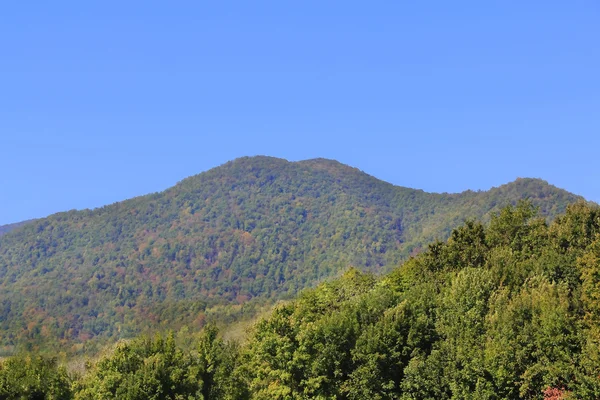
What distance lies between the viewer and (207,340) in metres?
74.5

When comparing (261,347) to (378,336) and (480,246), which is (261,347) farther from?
(480,246)

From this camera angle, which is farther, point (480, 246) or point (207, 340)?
point (480, 246)

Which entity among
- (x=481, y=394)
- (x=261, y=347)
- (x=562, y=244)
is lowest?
(x=481, y=394)

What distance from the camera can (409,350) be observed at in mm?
68250

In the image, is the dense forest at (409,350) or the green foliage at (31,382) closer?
the dense forest at (409,350)

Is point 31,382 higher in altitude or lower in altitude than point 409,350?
higher

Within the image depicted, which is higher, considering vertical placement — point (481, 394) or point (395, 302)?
point (395, 302)

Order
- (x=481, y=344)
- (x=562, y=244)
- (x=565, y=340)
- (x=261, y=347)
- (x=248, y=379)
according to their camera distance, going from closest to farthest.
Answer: (x=565, y=340) < (x=481, y=344) < (x=261, y=347) < (x=248, y=379) < (x=562, y=244)

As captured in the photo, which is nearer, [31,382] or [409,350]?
[409,350]

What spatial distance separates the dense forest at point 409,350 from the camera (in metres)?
59.8

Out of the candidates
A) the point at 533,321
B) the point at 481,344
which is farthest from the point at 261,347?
the point at 533,321

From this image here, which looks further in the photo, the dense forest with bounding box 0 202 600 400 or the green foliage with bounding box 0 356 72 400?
the green foliage with bounding box 0 356 72 400

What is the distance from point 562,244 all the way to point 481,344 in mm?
25610

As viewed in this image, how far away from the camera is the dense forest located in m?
59.8
